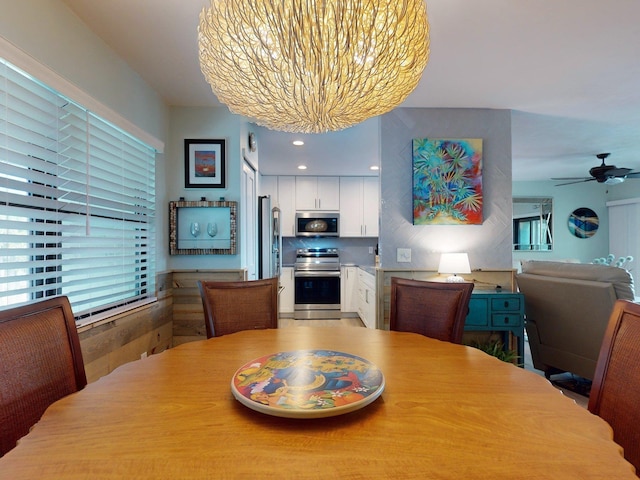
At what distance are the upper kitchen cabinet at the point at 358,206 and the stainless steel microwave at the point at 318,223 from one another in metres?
0.13

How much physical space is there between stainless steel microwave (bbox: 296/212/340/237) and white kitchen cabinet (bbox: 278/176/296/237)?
102 millimetres

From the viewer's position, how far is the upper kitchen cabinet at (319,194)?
16.9 ft

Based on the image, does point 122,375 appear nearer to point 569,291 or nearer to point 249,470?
point 249,470

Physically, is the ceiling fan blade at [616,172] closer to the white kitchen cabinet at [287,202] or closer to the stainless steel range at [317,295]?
the stainless steel range at [317,295]

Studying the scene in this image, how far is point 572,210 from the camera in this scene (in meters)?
5.98

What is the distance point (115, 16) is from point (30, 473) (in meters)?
2.00

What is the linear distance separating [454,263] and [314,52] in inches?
84.9

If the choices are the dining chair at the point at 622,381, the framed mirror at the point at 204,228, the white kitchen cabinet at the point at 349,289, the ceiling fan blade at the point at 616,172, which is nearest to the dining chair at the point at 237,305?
the framed mirror at the point at 204,228

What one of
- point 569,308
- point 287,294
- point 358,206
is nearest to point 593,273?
point 569,308

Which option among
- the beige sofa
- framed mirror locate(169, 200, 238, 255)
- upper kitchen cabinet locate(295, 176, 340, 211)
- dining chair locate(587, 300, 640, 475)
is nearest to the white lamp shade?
the beige sofa

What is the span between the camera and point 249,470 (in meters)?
0.60

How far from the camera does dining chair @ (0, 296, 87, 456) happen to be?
86 centimetres

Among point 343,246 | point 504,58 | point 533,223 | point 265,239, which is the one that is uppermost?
point 504,58

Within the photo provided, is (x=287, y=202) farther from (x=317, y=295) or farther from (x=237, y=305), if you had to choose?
(x=237, y=305)
